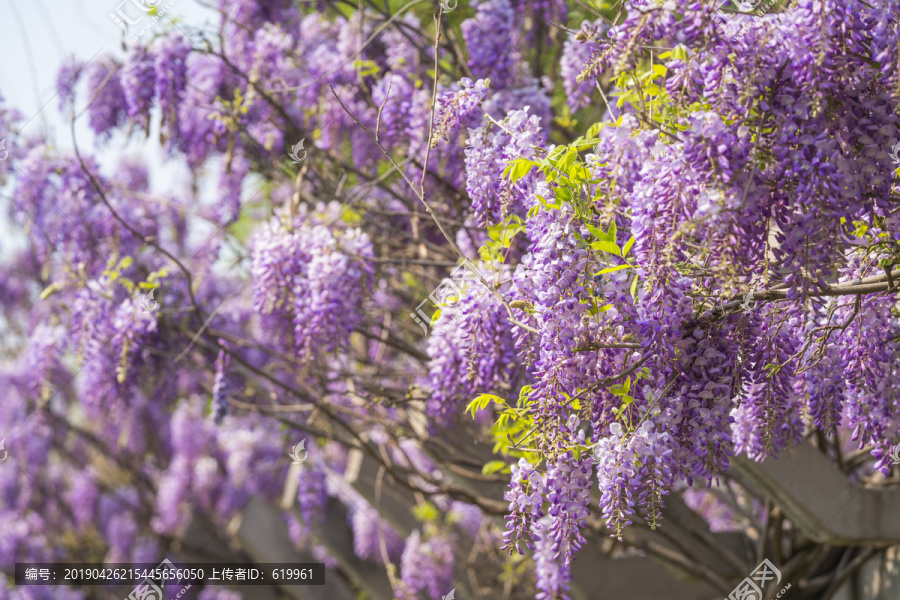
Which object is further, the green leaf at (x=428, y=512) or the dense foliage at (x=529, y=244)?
the green leaf at (x=428, y=512)

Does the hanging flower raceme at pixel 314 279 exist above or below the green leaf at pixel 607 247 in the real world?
above

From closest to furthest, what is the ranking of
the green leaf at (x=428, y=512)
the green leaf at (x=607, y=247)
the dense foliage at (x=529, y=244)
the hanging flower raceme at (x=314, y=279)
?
the dense foliage at (x=529, y=244), the green leaf at (x=607, y=247), the hanging flower raceme at (x=314, y=279), the green leaf at (x=428, y=512)

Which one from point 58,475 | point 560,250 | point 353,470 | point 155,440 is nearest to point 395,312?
point 353,470

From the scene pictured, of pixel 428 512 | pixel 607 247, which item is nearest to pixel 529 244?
pixel 607 247

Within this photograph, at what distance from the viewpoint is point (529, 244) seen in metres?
3.46

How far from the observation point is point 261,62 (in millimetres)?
4898

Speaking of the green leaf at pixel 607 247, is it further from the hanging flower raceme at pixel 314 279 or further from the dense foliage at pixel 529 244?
the hanging flower raceme at pixel 314 279

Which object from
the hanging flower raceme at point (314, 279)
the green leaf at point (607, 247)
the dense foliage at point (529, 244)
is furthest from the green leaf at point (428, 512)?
the green leaf at point (607, 247)

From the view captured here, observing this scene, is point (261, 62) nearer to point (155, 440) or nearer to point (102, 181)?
point (102, 181)

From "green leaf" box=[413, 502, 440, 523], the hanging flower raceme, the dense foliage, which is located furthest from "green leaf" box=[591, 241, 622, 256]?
"green leaf" box=[413, 502, 440, 523]

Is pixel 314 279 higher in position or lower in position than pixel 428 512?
higher

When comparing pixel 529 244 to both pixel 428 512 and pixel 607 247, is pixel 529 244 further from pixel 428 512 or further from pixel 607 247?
pixel 428 512

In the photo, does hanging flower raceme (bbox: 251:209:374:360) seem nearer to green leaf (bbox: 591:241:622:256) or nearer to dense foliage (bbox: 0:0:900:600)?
dense foliage (bbox: 0:0:900:600)

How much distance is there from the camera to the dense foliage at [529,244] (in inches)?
82.5
